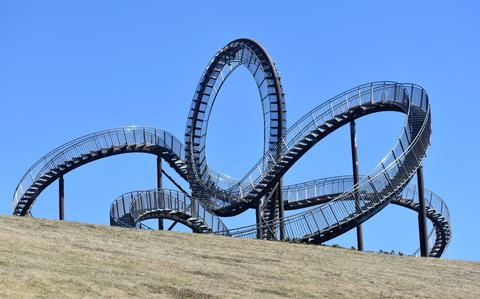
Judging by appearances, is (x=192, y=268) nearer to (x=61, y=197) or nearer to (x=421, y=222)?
(x=421, y=222)

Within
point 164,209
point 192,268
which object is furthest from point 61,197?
point 192,268

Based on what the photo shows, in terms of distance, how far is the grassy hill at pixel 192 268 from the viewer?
19000 mm

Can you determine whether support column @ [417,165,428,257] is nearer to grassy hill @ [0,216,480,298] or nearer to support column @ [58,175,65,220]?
grassy hill @ [0,216,480,298]

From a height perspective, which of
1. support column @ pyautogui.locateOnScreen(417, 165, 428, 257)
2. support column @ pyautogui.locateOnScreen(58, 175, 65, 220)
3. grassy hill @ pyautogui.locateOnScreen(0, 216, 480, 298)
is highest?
support column @ pyautogui.locateOnScreen(58, 175, 65, 220)

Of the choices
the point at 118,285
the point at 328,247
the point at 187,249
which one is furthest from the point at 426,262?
the point at 118,285

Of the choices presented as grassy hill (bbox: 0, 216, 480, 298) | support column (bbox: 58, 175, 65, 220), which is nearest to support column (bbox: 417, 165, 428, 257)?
grassy hill (bbox: 0, 216, 480, 298)

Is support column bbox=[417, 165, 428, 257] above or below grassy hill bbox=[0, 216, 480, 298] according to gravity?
above

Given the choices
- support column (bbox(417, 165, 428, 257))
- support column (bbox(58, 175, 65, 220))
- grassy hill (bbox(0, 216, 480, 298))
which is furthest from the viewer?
support column (bbox(58, 175, 65, 220))

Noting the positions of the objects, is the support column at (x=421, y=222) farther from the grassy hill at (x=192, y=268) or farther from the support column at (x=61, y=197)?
the support column at (x=61, y=197)

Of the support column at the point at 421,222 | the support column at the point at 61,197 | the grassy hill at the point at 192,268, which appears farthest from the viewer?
the support column at the point at 61,197

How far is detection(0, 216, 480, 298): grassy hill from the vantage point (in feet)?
62.3

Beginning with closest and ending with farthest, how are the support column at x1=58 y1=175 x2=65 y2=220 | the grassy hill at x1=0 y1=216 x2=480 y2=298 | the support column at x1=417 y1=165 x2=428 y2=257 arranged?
the grassy hill at x1=0 y1=216 x2=480 y2=298 → the support column at x1=417 y1=165 x2=428 y2=257 → the support column at x1=58 y1=175 x2=65 y2=220

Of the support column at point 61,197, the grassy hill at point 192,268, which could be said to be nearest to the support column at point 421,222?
the grassy hill at point 192,268

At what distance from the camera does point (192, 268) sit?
73.7 feet
